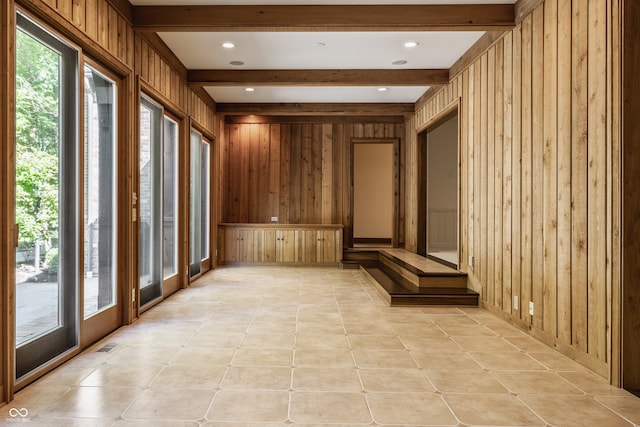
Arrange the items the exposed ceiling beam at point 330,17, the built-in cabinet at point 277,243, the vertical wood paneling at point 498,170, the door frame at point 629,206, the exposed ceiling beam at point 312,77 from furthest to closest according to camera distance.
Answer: the built-in cabinet at point 277,243
the exposed ceiling beam at point 312,77
the vertical wood paneling at point 498,170
the exposed ceiling beam at point 330,17
the door frame at point 629,206

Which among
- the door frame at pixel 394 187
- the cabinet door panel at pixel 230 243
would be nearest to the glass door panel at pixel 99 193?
the cabinet door panel at pixel 230 243

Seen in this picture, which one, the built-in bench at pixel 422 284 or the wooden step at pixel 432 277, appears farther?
the wooden step at pixel 432 277

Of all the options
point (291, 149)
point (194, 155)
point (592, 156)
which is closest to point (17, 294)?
point (592, 156)

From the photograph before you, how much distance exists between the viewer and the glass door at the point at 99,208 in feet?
11.4

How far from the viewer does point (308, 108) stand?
7.93 metres

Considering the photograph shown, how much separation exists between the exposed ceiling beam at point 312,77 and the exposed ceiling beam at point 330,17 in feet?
6.18

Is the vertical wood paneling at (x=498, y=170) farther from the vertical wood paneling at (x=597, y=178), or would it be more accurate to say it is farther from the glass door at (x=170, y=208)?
the glass door at (x=170, y=208)

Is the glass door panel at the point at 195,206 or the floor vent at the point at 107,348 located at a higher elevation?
the glass door panel at the point at 195,206

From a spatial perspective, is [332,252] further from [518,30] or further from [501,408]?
[501,408]

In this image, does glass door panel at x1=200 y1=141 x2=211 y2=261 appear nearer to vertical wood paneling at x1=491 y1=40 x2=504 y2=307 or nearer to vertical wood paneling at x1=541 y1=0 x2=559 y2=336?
vertical wood paneling at x1=491 y1=40 x2=504 y2=307

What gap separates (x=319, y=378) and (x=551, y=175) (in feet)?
8.10

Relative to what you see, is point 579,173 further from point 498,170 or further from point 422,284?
point 422,284

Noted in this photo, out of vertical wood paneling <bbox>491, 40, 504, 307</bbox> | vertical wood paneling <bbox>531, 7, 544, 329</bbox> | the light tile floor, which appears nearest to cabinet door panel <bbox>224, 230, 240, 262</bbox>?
the light tile floor

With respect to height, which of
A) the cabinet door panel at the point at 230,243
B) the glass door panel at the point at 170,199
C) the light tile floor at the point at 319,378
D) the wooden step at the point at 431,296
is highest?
the glass door panel at the point at 170,199
